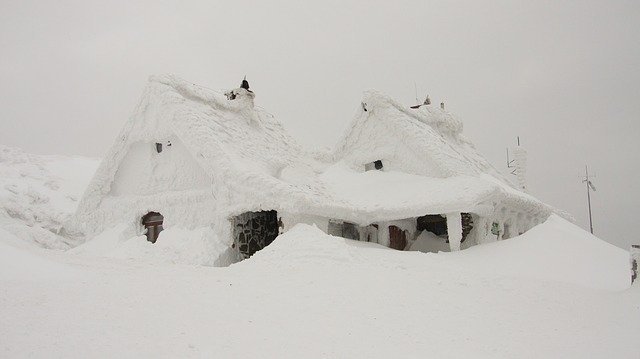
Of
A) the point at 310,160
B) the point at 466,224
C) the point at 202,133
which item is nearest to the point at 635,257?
the point at 466,224

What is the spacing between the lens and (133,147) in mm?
15328

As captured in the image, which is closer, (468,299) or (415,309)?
(415,309)

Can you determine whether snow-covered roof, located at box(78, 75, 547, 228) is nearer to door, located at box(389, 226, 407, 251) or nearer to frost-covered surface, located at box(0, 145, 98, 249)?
door, located at box(389, 226, 407, 251)

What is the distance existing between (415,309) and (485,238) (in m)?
8.97

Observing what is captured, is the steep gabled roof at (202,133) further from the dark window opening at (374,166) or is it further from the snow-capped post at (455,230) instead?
the snow-capped post at (455,230)

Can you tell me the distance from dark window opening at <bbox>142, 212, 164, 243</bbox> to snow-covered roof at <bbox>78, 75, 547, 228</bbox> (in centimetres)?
216

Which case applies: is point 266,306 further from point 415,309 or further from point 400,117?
point 400,117

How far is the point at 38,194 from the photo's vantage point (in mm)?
21297

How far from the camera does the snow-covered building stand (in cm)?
1277

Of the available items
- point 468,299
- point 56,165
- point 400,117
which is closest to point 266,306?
point 468,299

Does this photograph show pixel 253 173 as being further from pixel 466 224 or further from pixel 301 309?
pixel 466 224

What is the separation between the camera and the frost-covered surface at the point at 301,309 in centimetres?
441

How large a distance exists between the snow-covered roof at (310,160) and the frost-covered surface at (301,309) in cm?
298

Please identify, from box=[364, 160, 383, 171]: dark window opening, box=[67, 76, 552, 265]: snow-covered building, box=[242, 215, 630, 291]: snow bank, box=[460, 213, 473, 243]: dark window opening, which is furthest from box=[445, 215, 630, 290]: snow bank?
box=[364, 160, 383, 171]: dark window opening
